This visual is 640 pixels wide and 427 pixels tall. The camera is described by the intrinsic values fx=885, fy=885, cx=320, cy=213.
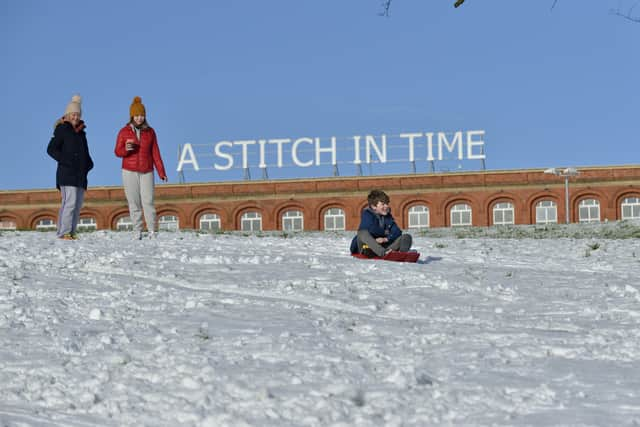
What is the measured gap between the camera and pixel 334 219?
47.4m

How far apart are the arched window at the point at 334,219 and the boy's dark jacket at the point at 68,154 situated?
116ft

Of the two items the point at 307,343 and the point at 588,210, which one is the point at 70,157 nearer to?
the point at 307,343

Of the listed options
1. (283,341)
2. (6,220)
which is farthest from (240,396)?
(6,220)

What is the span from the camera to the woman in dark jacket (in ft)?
39.2

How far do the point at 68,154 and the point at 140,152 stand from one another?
105 cm

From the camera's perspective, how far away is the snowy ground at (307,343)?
14.8ft

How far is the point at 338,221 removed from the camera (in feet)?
155

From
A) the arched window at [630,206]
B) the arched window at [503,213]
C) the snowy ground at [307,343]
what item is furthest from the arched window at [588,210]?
the snowy ground at [307,343]

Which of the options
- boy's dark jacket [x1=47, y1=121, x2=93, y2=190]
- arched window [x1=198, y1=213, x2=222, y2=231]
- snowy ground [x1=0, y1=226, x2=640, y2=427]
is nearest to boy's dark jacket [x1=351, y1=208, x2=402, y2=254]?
snowy ground [x1=0, y1=226, x2=640, y2=427]

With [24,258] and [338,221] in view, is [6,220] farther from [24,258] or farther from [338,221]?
[24,258]

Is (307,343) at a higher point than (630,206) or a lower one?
lower

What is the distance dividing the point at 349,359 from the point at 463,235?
13589mm

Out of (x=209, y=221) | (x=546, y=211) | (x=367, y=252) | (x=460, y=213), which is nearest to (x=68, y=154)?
(x=367, y=252)

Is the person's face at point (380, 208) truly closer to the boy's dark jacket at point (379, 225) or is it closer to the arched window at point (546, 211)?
the boy's dark jacket at point (379, 225)
